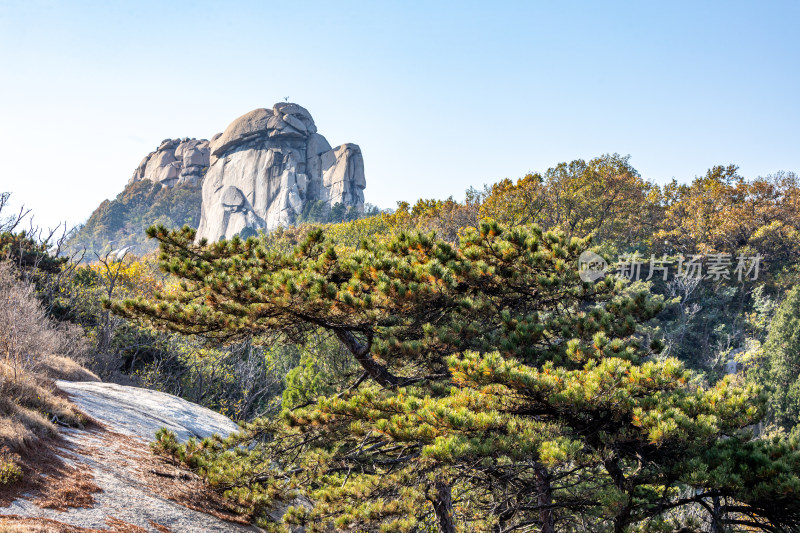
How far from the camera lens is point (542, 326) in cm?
637

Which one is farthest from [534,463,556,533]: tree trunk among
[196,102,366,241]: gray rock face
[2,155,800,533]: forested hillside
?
[196,102,366,241]: gray rock face

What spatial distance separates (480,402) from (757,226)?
104 feet

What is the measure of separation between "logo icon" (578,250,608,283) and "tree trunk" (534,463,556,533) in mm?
2505

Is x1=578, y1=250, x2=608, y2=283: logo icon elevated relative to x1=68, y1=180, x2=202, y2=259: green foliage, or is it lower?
lower

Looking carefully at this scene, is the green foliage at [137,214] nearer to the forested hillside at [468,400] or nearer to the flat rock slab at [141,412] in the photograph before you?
the flat rock slab at [141,412]

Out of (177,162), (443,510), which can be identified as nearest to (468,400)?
(443,510)

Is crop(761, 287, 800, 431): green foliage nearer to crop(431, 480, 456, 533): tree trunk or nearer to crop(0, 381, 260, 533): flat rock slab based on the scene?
crop(431, 480, 456, 533): tree trunk

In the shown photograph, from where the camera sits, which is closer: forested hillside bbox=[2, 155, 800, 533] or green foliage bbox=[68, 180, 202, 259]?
forested hillside bbox=[2, 155, 800, 533]

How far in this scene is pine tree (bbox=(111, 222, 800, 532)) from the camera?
471cm

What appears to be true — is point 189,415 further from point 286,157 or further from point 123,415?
point 286,157

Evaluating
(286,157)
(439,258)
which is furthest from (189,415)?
(286,157)

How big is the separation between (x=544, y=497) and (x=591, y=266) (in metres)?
3.01

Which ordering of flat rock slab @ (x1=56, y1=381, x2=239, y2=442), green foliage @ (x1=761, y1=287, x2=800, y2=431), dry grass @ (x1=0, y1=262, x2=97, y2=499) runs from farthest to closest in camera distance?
green foliage @ (x1=761, y1=287, x2=800, y2=431) < flat rock slab @ (x1=56, y1=381, x2=239, y2=442) < dry grass @ (x1=0, y1=262, x2=97, y2=499)

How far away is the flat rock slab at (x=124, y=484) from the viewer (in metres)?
4.55
